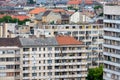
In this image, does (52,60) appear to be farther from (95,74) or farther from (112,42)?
(112,42)

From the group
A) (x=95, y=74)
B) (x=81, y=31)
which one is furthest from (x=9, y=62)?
(x=81, y=31)

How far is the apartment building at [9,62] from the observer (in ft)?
273

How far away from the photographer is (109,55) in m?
66.8

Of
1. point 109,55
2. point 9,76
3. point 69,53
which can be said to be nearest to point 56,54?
point 69,53

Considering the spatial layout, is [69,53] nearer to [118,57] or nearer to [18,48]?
[18,48]

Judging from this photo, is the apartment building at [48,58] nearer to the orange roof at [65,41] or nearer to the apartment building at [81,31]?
the orange roof at [65,41]

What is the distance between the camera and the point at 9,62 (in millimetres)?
83562

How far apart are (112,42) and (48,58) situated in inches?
889

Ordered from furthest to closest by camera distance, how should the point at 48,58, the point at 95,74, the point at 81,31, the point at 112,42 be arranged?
the point at 81,31, the point at 95,74, the point at 48,58, the point at 112,42

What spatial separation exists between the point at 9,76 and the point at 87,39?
29210mm

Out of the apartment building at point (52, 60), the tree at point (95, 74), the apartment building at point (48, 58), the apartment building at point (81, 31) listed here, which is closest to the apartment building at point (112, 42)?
the apartment building at point (48, 58)

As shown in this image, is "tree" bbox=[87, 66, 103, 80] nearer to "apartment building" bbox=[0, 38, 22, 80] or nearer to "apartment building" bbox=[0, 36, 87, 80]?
"apartment building" bbox=[0, 36, 87, 80]

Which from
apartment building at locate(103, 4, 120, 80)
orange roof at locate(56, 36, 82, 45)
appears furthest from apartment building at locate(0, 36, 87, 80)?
apartment building at locate(103, 4, 120, 80)

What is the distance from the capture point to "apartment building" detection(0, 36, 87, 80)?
283 feet
